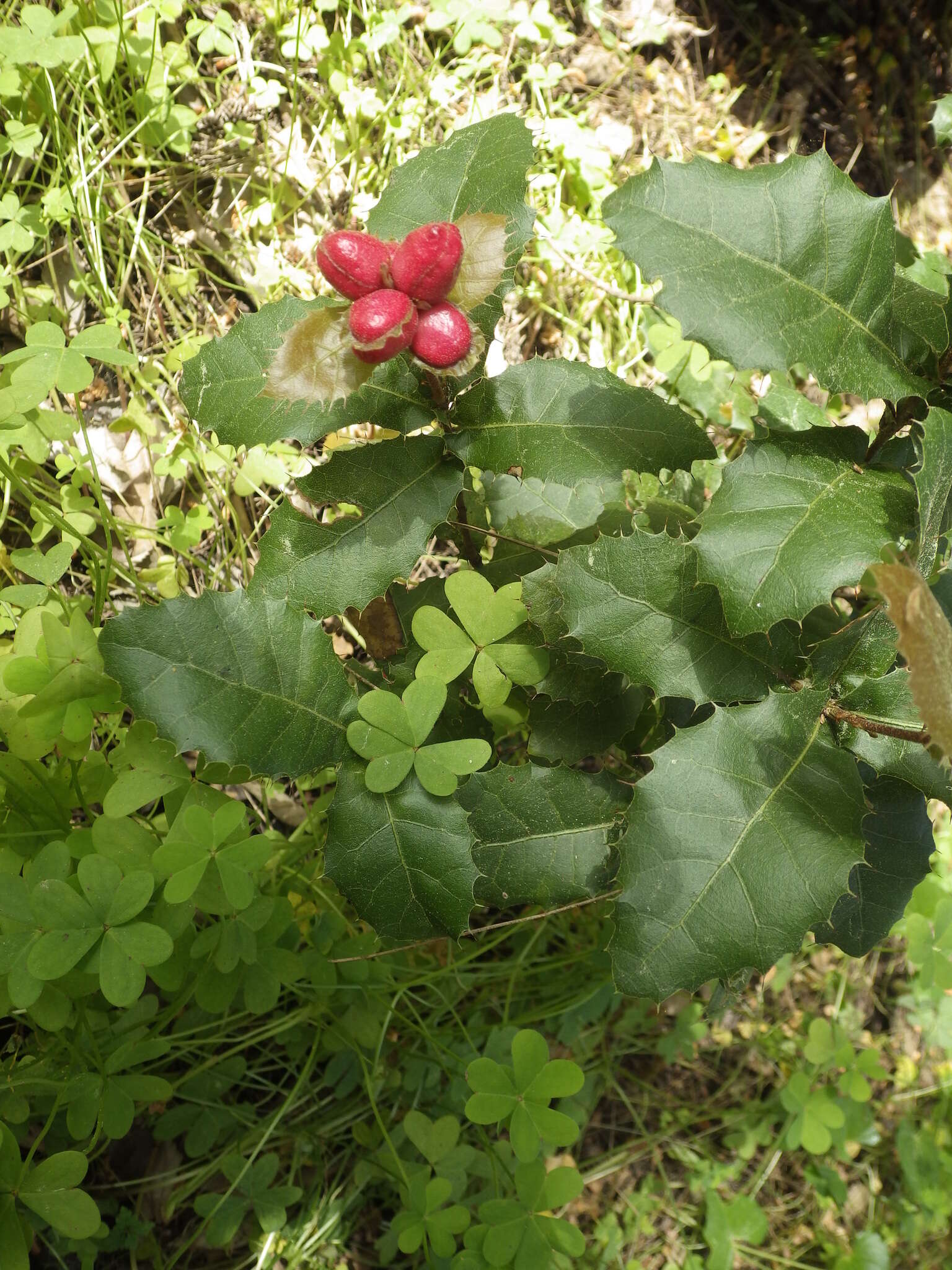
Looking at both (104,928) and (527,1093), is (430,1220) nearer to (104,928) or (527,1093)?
(527,1093)

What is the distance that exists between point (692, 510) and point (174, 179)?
1.58m

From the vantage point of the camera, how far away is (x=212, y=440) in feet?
7.04

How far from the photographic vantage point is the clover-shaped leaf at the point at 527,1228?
176 cm

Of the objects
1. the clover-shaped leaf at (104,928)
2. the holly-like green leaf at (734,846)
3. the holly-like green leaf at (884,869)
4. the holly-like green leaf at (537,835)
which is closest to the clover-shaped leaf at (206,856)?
the clover-shaped leaf at (104,928)

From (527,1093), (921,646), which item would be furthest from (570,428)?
(527,1093)

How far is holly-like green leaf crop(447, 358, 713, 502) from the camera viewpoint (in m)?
1.39

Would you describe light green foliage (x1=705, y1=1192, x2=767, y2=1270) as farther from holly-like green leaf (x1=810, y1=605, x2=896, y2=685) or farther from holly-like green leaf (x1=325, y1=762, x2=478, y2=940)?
holly-like green leaf (x1=810, y1=605, x2=896, y2=685)

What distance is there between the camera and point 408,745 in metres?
1.44

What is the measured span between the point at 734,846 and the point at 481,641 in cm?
55

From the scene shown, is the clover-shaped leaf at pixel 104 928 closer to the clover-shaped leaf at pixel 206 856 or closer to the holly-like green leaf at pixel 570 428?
the clover-shaped leaf at pixel 206 856

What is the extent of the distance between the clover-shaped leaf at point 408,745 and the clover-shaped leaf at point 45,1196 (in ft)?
2.66

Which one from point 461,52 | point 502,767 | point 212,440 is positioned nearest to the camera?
point 502,767

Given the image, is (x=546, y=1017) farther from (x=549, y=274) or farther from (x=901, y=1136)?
(x=549, y=274)

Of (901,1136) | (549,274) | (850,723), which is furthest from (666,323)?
(901,1136)
